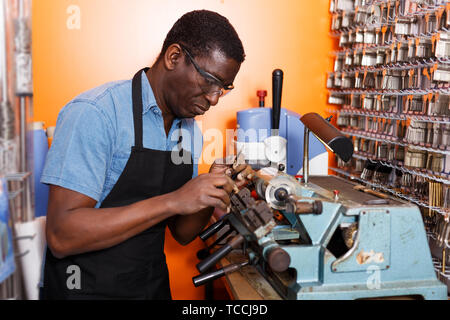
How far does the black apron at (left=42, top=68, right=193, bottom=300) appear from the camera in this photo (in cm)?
144

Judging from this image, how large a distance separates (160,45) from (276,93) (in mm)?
897

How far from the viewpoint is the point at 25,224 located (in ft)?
2.87

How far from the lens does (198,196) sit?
4.19 feet

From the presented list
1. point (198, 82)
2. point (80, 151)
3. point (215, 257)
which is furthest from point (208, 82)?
point (215, 257)

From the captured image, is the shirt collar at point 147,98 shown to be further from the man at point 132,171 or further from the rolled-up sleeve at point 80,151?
the rolled-up sleeve at point 80,151

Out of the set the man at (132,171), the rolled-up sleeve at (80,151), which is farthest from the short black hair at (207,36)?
the rolled-up sleeve at (80,151)

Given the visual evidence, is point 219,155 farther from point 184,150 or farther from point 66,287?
point 66,287

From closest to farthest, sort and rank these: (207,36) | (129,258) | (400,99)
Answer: (207,36)
(129,258)
(400,99)

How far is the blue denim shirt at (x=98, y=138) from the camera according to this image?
4.08 feet

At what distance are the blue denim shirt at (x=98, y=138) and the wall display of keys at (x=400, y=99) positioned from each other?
3.98ft

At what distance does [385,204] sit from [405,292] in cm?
28

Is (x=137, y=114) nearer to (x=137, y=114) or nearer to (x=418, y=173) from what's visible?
(x=137, y=114)

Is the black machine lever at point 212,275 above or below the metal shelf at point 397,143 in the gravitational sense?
below
